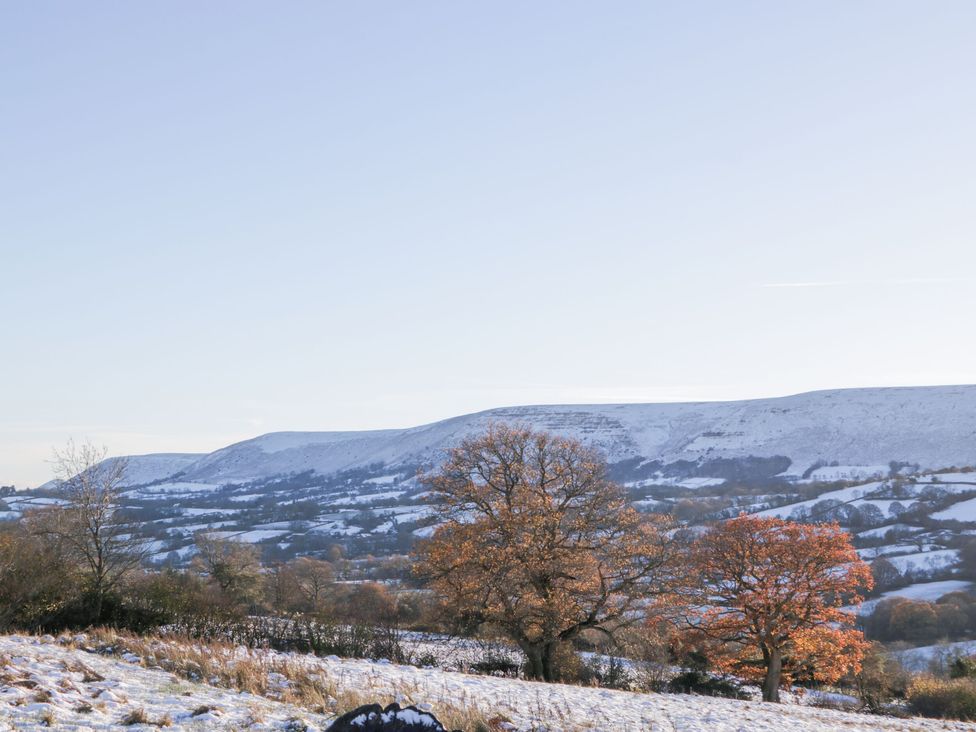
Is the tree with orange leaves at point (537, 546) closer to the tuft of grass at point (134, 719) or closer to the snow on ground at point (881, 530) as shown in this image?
the tuft of grass at point (134, 719)

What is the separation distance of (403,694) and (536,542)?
20.3m

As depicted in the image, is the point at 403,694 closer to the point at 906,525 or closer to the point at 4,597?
the point at 4,597

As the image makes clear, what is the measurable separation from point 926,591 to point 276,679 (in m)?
128

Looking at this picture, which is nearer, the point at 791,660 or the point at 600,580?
the point at 600,580

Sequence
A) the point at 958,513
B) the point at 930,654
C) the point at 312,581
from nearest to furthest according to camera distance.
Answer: the point at 930,654, the point at 312,581, the point at 958,513

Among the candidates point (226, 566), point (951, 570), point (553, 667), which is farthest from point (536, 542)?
point (951, 570)

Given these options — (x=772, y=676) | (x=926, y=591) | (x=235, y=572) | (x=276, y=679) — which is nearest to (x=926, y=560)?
(x=926, y=591)

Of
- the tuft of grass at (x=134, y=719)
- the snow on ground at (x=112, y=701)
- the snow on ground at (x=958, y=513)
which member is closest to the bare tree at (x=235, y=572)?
the snow on ground at (x=112, y=701)

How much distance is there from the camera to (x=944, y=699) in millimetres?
43938

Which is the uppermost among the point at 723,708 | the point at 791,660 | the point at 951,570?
the point at 723,708

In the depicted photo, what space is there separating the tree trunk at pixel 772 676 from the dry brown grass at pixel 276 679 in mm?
32053

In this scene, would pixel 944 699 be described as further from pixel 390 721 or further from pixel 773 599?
pixel 390 721

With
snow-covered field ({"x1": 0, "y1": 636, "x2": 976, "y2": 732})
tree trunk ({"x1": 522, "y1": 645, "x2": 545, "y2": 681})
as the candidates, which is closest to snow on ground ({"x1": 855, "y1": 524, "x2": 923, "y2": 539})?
tree trunk ({"x1": 522, "y1": 645, "x2": 545, "y2": 681})

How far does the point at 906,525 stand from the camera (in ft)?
605
